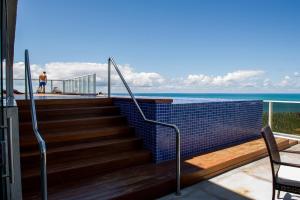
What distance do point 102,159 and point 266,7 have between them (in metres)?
14.6

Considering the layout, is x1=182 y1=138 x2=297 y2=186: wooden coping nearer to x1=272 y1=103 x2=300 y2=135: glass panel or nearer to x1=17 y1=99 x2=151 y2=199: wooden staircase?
x1=17 y1=99 x2=151 y2=199: wooden staircase

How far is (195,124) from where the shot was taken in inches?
187

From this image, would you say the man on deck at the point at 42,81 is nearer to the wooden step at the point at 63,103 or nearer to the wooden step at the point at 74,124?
the wooden step at the point at 63,103

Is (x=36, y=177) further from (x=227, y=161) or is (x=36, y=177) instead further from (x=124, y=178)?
(x=227, y=161)

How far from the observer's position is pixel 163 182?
131 inches

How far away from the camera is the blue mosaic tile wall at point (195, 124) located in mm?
4242

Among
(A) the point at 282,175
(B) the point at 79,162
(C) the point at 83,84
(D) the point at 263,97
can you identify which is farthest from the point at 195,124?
(D) the point at 263,97

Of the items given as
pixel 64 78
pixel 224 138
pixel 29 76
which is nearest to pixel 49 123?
pixel 29 76

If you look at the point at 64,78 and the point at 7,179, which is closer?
the point at 7,179

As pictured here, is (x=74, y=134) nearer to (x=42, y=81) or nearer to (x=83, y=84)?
(x=83, y=84)

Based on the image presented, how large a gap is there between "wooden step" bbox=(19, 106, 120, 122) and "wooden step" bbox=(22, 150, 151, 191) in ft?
3.47

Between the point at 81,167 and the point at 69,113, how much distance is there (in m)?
1.44

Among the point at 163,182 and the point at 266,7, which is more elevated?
the point at 266,7

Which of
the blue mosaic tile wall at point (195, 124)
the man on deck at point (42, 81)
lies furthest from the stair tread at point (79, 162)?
the man on deck at point (42, 81)
